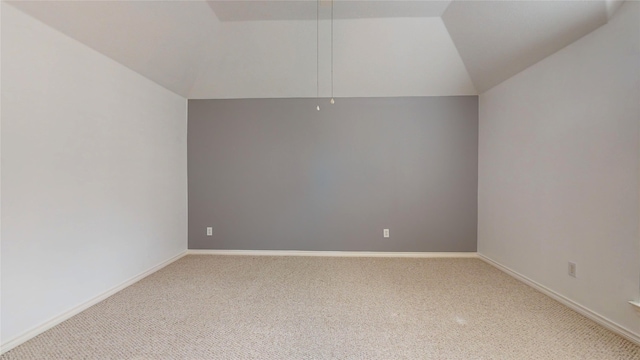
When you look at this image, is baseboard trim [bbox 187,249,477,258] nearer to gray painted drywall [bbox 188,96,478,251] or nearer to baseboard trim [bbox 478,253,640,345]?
gray painted drywall [bbox 188,96,478,251]

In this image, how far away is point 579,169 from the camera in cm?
187

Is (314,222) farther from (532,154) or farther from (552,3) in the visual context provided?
(552,3)

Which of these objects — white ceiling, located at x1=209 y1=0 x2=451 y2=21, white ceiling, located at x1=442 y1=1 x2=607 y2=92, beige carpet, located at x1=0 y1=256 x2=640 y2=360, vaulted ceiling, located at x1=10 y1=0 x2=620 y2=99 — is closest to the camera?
beige carpet, located at x1=0 y1=256 x2=640 y2=360

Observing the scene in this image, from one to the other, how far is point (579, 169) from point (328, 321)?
89.5 inches

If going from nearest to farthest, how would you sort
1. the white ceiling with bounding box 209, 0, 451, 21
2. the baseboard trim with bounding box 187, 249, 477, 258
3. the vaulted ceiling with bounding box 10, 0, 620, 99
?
the vaulted ceiling with bounding box 10, 0, 620, 99
the white ceiling with bounding box 209, 0, 451, 21
the baseboard trim with bounding box 187, 249, 477, 258

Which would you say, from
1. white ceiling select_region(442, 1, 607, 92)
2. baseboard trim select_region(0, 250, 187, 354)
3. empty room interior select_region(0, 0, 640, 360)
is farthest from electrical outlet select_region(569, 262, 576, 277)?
baseboard trim select_region(0, 250, 187, 354)

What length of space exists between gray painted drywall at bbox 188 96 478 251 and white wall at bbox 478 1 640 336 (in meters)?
0.54

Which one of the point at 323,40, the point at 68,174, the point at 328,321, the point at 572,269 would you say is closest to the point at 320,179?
the point at 323,40

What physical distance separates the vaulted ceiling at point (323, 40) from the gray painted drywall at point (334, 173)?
0.26 metres

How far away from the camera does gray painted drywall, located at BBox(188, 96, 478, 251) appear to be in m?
3.18

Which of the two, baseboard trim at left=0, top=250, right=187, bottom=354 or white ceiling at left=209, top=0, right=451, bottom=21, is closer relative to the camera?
baseboard trim at left=0, top=250, right=187, bottom=354

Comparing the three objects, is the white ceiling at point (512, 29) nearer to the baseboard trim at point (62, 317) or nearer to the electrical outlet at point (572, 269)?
the electrical outlet at point (572, 269)

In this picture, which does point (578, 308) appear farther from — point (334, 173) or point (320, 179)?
point (320, 179)

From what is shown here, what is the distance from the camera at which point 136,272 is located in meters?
2.45
